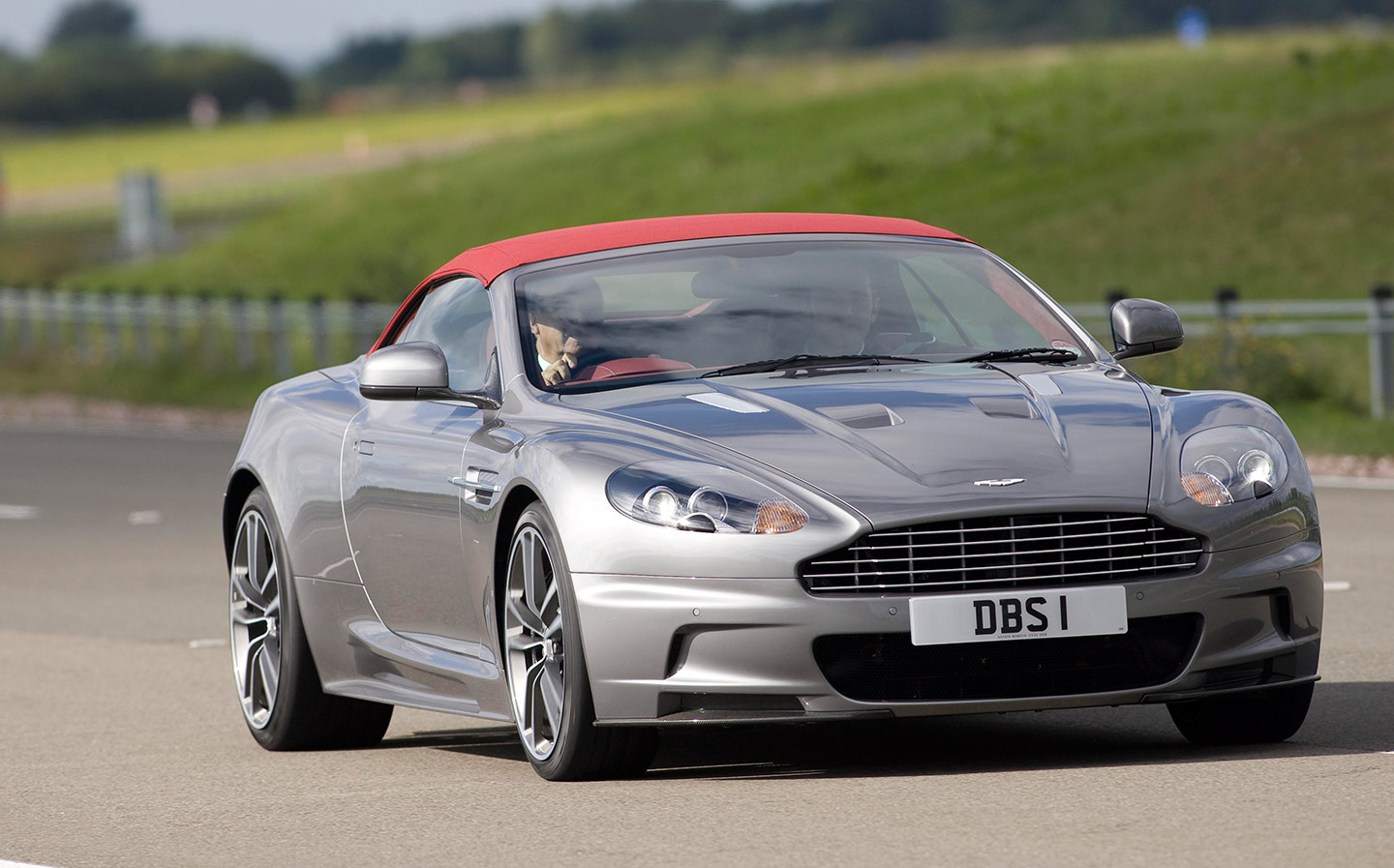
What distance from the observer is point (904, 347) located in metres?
7.85

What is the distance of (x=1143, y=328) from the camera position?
8.05m

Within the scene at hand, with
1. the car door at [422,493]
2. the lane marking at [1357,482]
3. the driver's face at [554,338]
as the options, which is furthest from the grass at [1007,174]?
the driver's face at [554,338]

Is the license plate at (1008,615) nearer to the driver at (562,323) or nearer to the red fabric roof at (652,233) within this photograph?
the driver at (562,323)

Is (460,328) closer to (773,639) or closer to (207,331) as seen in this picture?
(773,639)

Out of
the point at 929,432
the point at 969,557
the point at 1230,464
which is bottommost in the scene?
the point at 969,557

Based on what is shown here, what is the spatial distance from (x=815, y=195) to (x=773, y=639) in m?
47.6

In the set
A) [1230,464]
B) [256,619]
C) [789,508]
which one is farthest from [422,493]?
[1230,464]

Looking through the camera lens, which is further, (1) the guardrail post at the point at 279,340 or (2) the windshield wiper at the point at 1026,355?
(1) the guardrail post at the point at 279,340

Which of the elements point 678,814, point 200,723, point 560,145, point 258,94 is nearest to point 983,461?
point 678,814

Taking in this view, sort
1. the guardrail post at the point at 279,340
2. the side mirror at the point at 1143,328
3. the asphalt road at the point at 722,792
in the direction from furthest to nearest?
the guardrail post at the point at 279,340, the side mirror at the point at 1143,328, the asphalt road at the point at 722,792

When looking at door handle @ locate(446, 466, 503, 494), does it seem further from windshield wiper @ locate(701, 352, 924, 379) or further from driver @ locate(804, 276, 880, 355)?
driver @ locate(804, 276, 880, 355)

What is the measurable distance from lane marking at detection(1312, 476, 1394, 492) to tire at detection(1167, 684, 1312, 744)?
9.99 meters

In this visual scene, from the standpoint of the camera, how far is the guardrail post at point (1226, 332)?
22.0 m

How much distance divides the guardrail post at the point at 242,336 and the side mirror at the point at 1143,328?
2795 centimetres
